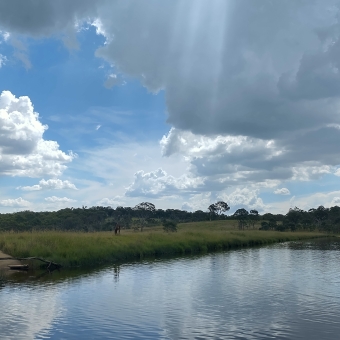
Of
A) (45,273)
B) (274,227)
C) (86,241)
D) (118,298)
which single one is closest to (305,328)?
(118,298)

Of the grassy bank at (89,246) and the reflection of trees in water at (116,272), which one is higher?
the grassy bank at (89,246)

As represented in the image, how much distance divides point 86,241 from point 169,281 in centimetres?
1157

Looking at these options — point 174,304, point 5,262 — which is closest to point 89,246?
point 5,262

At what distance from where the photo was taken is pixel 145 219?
113750 mm

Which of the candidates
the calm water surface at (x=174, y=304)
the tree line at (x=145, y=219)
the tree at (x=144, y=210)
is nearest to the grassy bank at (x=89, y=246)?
the calm water surface at (x=174, y=304)

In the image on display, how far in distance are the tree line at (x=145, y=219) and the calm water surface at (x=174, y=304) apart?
140 ft

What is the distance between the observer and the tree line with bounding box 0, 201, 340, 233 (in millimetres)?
77875

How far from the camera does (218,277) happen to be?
24016mm

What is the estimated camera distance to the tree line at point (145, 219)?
7788 cm

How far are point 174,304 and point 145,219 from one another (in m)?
97.3

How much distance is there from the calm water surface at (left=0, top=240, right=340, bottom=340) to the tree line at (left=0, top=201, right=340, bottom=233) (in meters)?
42.8

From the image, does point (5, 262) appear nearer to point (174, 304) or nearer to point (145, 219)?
point (174, 304)

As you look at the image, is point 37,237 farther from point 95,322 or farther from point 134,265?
point 95,322

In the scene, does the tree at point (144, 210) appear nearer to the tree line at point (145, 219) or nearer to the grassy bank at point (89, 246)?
the tree line at point (145, 219)
